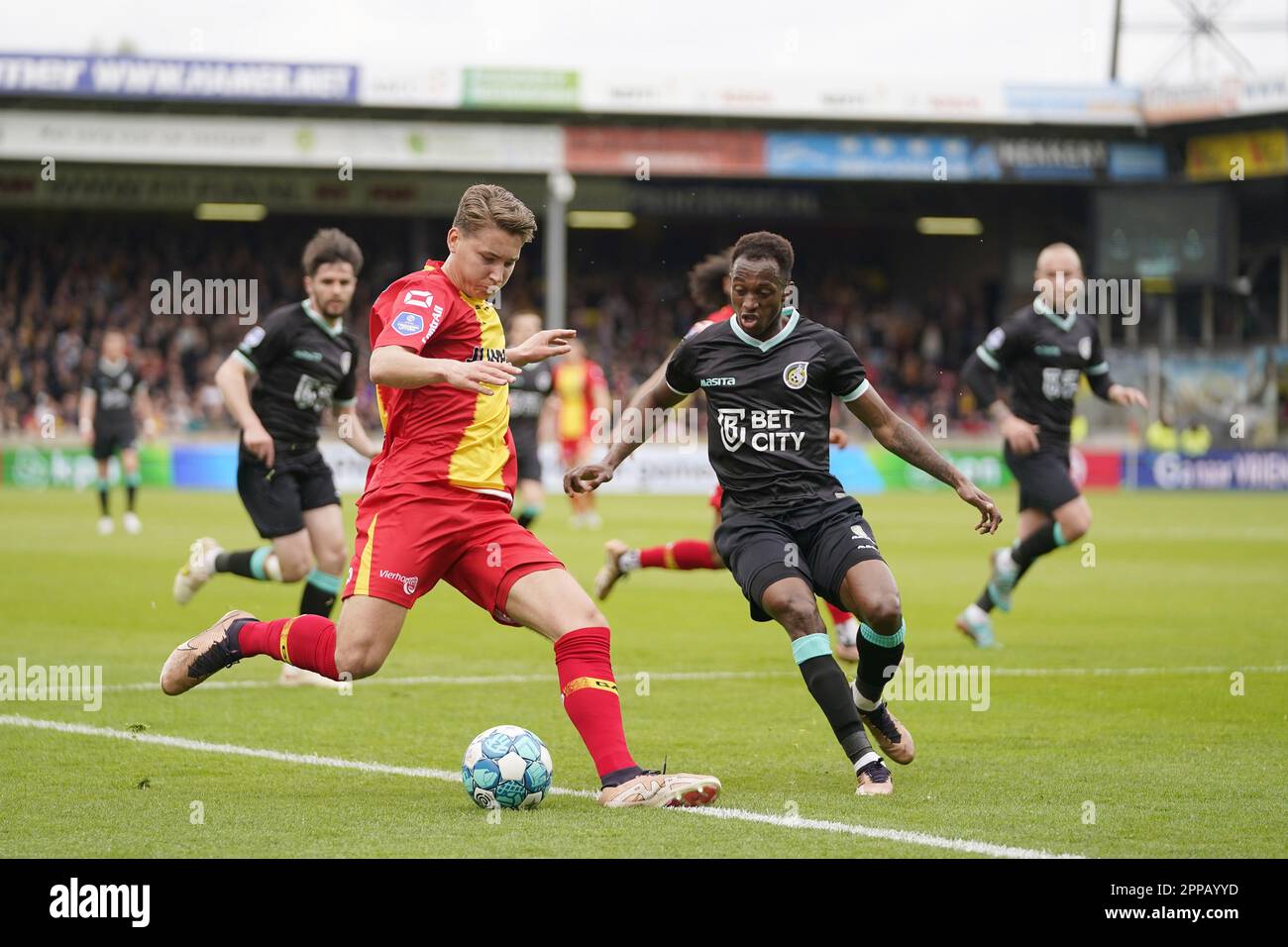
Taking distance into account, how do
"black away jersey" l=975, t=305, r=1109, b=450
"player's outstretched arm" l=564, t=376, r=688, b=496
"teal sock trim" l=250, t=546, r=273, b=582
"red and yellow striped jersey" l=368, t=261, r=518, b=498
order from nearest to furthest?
"red and yellow striped jersey" l=368, t=261, r=518, b=498, "player's outstretched arm" l=564, t=376, r=688, b=496, "teal sock trim" l=250, t=546, r=273, b=582, "black away jersey" l=975, t=305, r=1109, b=450

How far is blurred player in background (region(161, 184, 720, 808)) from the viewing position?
596 cm

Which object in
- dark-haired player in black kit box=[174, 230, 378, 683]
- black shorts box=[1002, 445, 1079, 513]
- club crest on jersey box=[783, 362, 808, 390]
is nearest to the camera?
club crest on jersey box=[783, 362, 808, 390]

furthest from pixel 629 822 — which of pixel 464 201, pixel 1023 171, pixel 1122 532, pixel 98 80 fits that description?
pixel 1023 171

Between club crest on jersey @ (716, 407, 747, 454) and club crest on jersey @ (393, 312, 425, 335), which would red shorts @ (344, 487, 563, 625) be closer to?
club crest on jersey @ (393, 312, 425, 335)

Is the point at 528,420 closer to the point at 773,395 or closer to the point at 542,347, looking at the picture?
the point at 773,395

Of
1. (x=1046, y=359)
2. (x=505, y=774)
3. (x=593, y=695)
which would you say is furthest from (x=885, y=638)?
(x=1046, y=359)

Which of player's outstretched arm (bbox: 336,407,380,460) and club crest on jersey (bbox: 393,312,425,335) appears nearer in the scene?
club crest on jersey (bbox: 393,312,425,335)

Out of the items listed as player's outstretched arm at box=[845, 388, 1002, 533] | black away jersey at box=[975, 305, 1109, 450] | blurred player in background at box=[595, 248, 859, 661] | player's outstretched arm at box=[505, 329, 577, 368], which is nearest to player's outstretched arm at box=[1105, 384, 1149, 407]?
black away jersey at box=[975, 305, 1109, 450]

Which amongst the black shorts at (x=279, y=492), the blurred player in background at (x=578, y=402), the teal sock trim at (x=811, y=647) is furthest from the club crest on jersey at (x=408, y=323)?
the blurred player in background at (x=578, y=402)

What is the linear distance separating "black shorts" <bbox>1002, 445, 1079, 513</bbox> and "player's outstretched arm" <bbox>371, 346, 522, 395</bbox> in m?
5.80

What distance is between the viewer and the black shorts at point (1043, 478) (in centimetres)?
1080

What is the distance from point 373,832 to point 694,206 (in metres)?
36.0

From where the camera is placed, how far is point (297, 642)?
6250 millimetres
